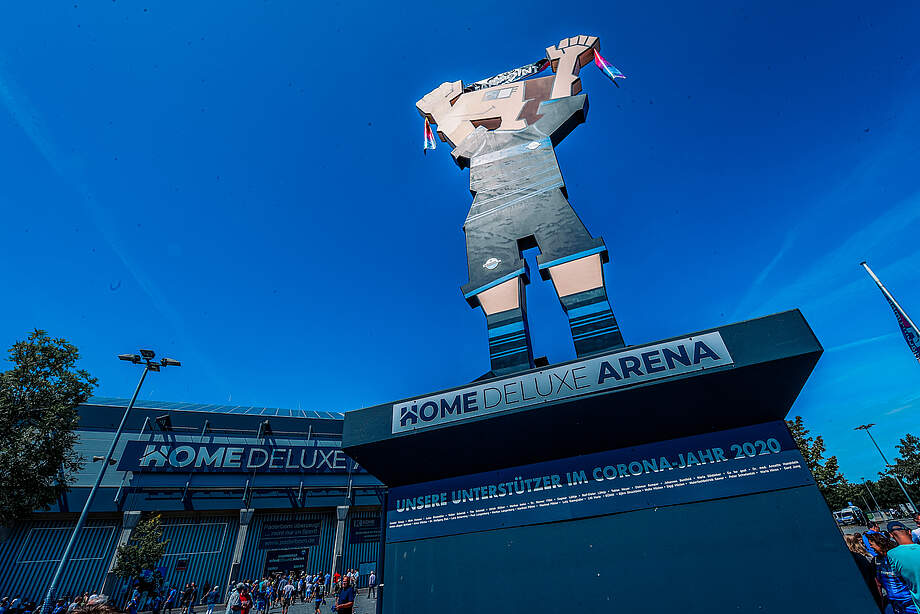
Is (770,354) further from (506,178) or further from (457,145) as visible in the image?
(457,145)

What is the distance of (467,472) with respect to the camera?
979cm

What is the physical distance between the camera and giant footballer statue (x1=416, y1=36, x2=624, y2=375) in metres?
9.87

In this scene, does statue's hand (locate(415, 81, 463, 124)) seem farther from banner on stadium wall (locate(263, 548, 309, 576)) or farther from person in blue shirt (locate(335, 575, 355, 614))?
banner on stadium wall (locate(263, 548, 309, 576))

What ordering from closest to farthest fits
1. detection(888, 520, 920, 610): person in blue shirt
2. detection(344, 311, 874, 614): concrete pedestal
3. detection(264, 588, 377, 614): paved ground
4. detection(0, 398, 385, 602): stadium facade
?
detection(888, 520, 920, 610): person in blue shirt, detection(344, 311, 874, 614): concrete pedestal, detection(264, 588, 377, 614): paved ground, detection(0, 398, 385, 602): stadium facade

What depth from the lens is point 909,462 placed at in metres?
45.6

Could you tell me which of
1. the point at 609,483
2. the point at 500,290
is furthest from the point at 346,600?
the point at 500,290

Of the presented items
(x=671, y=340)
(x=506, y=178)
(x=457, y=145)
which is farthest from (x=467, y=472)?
(x=457, y=145)

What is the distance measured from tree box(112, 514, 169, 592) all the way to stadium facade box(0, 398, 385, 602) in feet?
9.31

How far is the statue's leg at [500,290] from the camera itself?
32.4ft

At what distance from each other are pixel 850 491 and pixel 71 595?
216ft

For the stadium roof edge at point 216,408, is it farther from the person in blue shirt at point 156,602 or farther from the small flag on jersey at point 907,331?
the small flag on jersey at point 907,331

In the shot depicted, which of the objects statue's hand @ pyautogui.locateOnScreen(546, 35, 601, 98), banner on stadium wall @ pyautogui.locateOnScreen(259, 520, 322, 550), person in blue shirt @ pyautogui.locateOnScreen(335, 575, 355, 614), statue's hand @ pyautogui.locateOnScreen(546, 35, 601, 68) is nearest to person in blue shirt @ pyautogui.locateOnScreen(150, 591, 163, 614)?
banner on stadium wall @ pyautogui.locateOnScreen(259, 520, 322, 550)

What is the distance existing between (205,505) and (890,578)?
31416 mm

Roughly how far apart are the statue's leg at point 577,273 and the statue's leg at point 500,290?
31.5 inches
